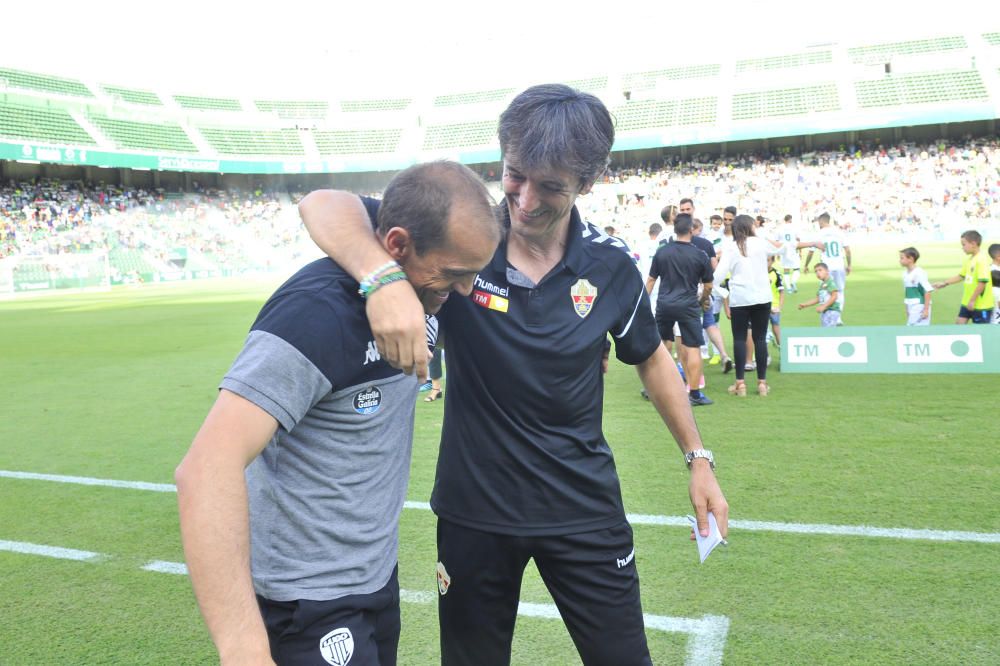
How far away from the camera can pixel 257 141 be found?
57594 mm

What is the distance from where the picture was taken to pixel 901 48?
50.7 metres

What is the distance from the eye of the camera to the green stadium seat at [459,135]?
188 ft

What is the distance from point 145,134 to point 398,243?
2212 inches

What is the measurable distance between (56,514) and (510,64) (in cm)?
6133

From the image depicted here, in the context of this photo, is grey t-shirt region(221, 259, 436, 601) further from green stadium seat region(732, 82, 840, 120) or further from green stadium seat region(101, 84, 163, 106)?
green stadium seat region(101, 84, 163, 106)

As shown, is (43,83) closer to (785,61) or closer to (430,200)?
(785,61)

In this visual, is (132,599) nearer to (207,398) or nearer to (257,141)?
(207,398)

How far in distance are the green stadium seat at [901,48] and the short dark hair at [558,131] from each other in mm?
56144

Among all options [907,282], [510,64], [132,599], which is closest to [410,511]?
[132,599]

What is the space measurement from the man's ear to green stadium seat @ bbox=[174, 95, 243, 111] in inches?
2393

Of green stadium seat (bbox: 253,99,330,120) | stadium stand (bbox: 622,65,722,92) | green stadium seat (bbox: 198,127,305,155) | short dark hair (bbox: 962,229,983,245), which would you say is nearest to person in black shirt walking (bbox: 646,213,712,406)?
short dark hair (bbox: 962,229,983,245)

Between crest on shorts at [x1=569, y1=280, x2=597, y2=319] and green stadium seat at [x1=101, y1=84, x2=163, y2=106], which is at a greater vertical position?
green stadium seat at [x1=101, y1=84, x2=163, y2=106]

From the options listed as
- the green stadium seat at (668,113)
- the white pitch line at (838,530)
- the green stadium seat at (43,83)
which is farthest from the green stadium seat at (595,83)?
the white pitch line at (838,530)

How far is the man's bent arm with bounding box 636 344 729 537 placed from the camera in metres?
2.43
